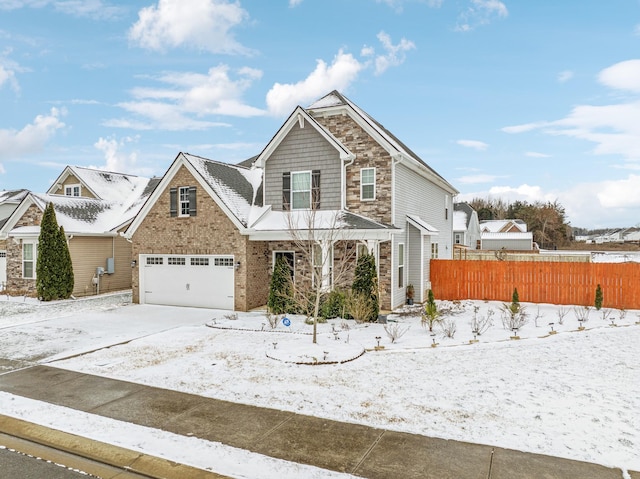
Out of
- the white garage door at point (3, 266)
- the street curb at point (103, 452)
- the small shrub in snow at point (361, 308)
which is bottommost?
the street curb at point (103, 452)

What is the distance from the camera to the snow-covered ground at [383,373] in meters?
6.07

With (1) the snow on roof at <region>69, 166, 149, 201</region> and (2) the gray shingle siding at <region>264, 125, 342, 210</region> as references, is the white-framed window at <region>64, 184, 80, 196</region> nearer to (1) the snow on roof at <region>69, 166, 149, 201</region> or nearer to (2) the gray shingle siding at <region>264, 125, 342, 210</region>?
(1) the snow on roof at <region>69, 166, 149, 201</region>

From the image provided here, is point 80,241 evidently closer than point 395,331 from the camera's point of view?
No

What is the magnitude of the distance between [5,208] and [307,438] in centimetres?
3151

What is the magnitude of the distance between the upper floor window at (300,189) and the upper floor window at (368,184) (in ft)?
5.95

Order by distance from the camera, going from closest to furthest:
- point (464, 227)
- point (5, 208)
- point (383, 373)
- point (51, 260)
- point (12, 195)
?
point (383, 373) < point (51, 260) < point (5, 208) < point (12, 195) < point (464, 227)

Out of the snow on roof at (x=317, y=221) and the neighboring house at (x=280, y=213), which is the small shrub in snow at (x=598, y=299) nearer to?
the neighboring house at (x=280, y=213)

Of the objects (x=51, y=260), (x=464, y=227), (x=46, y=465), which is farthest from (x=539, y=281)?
(x=464, y=227)

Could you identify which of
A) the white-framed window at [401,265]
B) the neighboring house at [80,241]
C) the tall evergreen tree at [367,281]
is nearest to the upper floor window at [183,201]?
the neighboring house at [80,241]

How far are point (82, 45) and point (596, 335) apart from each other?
74.3 feet

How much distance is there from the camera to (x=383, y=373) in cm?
891

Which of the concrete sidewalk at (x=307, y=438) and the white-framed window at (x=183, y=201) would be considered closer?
the concrete sidewalk at (x=307, y=438)

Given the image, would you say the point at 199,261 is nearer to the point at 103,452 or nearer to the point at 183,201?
the point at 183,201

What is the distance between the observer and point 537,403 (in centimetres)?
720
